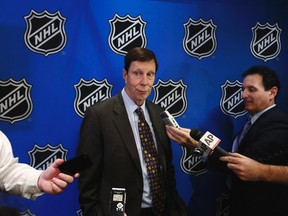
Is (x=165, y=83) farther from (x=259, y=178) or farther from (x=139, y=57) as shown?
(x=259, y=178)

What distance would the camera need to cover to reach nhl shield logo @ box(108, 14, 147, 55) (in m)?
2.30

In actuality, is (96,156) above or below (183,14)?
below

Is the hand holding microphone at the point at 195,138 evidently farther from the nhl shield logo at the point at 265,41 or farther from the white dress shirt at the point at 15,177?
the nhl shield logo at the point at 265,41

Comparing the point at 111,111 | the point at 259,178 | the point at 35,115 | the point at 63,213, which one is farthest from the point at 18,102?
the point at 259,178

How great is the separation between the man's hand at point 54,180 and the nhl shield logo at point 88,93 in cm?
91

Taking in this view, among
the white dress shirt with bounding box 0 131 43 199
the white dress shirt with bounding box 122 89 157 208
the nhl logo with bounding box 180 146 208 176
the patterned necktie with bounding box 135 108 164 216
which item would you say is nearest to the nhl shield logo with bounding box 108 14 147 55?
the white dress shirt with bounding box 122 89 157 208

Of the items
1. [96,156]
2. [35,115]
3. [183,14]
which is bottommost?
[96,156]

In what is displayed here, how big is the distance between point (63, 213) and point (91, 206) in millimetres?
517

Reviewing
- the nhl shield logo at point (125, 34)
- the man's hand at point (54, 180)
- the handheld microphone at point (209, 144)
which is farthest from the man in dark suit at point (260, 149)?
the man's hand at point (54, 180)

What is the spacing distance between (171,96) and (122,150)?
0.75 metres

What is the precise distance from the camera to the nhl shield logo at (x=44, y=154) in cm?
218

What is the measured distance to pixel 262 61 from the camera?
108 inches

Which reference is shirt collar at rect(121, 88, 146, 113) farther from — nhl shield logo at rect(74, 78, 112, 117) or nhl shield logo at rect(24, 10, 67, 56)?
nhl shield logo at rect(24, 10, 67, 56)

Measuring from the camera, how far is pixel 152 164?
1964 mm
